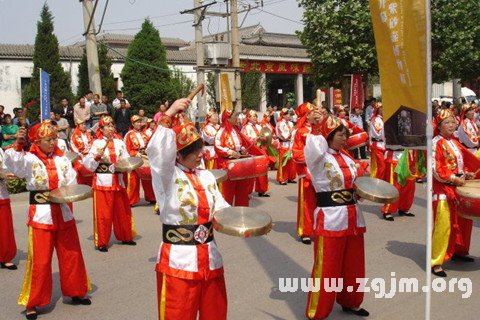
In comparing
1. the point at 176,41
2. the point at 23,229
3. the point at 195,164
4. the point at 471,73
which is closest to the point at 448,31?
the point at 471,73

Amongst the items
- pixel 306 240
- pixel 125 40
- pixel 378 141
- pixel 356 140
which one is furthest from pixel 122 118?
pixel 125 40

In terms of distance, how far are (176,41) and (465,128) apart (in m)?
41.7

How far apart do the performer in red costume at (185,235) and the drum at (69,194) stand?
4.95 ft

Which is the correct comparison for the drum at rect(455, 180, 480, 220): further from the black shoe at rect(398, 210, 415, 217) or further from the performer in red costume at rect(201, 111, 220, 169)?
the performer in red costume at rect(201, 111, 220, 169)

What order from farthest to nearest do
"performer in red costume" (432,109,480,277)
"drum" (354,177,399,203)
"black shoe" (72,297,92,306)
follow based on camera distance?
"performer in red costume" (432,109,480,277), "black shoe" (72,297,92,306), "drum" (354,177,399,203)

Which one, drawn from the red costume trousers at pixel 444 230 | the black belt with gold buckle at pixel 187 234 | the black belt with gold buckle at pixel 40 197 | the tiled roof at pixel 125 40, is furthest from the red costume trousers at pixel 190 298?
the tiled roof at pixel 125 40

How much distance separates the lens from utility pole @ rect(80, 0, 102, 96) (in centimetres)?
1327

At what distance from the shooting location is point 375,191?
175 inches

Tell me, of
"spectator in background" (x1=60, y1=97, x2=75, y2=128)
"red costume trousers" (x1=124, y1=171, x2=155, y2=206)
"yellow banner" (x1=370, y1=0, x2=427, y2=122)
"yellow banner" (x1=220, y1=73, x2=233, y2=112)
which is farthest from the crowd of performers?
"spectator in background" (x1=60, y1=97, x2=75, y2=128)

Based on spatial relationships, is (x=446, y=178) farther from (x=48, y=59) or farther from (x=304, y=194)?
(x=48, y=59)

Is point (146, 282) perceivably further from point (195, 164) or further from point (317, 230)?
point (195, 164)

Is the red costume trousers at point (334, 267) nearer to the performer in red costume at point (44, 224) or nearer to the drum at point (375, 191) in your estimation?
the drum at point (375, 191)

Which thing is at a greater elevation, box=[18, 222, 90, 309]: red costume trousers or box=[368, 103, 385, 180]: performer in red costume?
box=[368, 103, 385, 180]: performer in red costume

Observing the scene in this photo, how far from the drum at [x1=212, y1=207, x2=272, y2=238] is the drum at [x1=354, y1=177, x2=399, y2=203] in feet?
3.94
